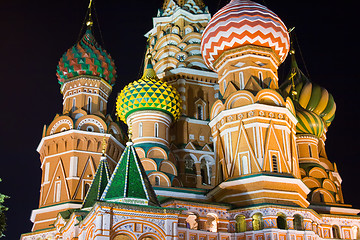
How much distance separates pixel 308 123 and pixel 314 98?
2.12 metres

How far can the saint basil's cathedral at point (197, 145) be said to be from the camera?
14223 millimetres

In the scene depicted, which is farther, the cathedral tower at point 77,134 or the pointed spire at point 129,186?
the cathedral tower at point 77,134

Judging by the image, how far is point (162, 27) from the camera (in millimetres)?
24891

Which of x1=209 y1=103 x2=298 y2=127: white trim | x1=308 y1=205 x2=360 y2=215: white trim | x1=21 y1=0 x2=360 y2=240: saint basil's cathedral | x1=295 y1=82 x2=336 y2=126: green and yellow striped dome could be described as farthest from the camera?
x1=295 y1=82 x2=336 y2=126: green and yellow striped dome

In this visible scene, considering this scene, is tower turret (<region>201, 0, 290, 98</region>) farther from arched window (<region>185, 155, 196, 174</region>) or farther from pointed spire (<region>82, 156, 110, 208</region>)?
pointed spire (<region>82, 156, 110, 208</region>)

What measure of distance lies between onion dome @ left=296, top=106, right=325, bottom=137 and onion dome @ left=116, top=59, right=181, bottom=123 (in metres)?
4.69

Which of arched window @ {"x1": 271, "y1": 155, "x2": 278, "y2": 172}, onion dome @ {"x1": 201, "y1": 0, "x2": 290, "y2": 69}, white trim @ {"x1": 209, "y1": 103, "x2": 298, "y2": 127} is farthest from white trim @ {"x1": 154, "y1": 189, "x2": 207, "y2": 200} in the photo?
onion dome @ {"x1": 201, "y1": 0, "x2": 290, "y2": 69}

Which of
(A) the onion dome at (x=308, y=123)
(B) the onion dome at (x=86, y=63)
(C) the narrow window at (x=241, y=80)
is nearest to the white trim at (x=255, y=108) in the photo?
(C) the narrow window at (x=241, y=80)

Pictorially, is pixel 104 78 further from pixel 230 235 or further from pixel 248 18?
pixel 230 235

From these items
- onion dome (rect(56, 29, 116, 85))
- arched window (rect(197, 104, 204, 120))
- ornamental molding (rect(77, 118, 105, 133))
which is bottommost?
ornamental molding (rect(77, 118, 105, 133))

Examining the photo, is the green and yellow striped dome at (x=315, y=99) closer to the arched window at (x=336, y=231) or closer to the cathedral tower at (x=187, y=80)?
the cathedral tower at (x=187, y=80)

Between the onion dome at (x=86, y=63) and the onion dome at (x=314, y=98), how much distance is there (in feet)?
23.9

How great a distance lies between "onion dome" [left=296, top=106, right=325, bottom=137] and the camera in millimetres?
21234

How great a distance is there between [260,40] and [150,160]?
5.38 meters
